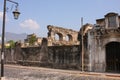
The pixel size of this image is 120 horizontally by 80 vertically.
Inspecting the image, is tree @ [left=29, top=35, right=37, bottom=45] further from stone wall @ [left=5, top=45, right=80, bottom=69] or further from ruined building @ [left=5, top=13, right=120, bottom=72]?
ruined building @ [left=5, top=13, right=120, bottom=72]

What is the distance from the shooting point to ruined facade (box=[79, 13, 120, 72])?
735 inches

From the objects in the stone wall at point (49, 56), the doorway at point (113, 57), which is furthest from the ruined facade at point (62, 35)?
the doorway at point (113, 57)

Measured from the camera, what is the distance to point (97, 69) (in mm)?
19422

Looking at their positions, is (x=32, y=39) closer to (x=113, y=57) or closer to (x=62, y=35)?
(x=62, y=35)

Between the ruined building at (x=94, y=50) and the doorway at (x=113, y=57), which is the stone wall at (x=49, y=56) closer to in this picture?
the ruined building at (x=94, y=50)

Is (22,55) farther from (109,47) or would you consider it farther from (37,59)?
(109,47)

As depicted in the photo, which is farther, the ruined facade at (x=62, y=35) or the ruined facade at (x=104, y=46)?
the ruined facade at (x=62, y=35)

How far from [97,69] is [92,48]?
1.97 m

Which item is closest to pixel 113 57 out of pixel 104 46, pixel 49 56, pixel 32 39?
pixel 104 46

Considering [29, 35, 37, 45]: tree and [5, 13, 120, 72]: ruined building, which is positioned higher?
[29, 35, 37, 45]: tree

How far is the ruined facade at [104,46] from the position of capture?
61.3 ft

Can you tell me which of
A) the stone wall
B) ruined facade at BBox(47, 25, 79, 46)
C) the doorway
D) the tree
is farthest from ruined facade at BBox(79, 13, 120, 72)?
the tree

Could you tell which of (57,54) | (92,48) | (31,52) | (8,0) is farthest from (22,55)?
(8,0)

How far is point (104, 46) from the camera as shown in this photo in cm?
1928
